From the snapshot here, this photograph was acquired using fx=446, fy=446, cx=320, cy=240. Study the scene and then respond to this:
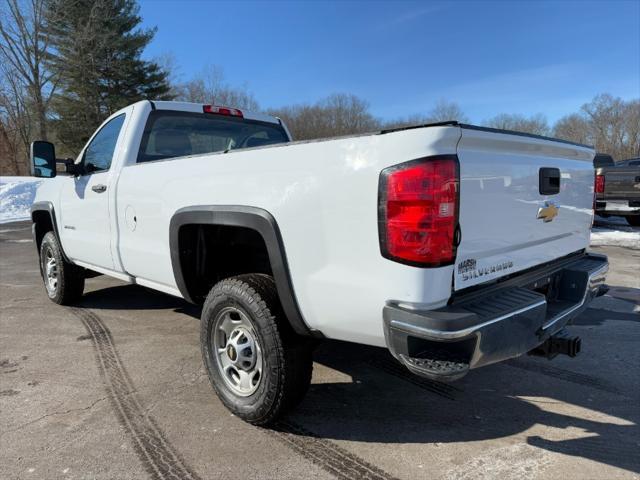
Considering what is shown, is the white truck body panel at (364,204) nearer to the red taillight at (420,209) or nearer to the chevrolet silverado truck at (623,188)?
the red taillight at (420,209)

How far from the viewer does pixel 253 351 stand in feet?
8.68

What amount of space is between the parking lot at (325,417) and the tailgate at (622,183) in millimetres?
8323

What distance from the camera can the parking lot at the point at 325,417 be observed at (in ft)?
7.59

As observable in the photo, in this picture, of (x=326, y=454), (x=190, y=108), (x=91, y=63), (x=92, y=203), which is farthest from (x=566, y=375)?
(x=91, y=63)

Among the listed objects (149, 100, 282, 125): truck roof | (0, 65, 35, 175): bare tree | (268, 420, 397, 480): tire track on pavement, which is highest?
(0, 65, 35, 175): bare tree

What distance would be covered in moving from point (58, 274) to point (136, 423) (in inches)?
120

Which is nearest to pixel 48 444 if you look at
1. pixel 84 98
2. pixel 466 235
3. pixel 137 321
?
pixel 137 321

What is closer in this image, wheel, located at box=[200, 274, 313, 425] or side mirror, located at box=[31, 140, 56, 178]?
wheel, located at box=[200, 274, 313, 425]

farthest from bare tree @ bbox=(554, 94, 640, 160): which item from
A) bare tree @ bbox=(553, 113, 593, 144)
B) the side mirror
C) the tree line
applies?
the side mirror

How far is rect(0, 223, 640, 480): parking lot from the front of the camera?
2.31 meters

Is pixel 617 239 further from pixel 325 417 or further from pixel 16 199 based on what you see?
pixel 16 199

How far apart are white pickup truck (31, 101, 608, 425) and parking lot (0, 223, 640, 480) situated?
0.34 m

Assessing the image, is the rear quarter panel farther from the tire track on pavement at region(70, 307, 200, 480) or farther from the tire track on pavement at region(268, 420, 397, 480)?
the tire track on pavement at region(70, 307, 200, 480)

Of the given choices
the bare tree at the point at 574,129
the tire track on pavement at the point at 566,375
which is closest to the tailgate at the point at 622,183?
the tire track on pavement at the point at 566,375
